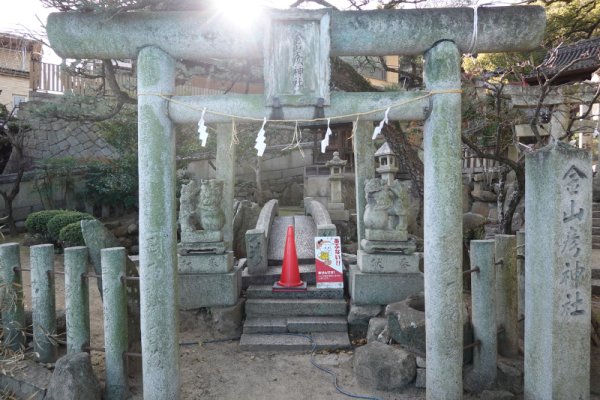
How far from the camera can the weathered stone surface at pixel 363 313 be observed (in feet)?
19.6

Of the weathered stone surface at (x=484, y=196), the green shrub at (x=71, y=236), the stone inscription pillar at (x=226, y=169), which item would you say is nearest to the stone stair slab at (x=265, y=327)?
the stone inscription pillar at (x=226, y=169)

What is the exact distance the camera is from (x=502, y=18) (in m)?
3.48

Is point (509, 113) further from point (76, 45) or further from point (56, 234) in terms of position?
point (56, 234)

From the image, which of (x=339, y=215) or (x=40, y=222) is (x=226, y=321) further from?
(x=339, y=215)

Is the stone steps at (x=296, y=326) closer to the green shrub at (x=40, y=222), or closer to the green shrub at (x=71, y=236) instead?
the green shrub at (x=71, y=236)

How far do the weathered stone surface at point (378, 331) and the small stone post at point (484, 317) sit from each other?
1.10 m

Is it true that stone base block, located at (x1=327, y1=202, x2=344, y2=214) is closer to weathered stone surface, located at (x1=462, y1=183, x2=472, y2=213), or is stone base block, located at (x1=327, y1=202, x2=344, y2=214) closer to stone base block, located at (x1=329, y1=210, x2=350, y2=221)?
stone base block, located at (x1=329, y1=210, x2=350, y2=221)

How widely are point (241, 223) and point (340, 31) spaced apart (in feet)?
26.8

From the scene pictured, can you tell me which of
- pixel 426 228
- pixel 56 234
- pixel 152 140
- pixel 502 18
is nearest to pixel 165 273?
pixel 152 140

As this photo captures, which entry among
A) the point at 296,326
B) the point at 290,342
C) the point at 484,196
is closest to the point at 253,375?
the point at 290,342

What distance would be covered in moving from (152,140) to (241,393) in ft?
9.45

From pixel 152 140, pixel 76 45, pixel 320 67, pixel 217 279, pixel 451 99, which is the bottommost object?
pixel 217 279

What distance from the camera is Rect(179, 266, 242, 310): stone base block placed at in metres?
6.16

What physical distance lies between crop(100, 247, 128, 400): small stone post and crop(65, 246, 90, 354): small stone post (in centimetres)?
33
